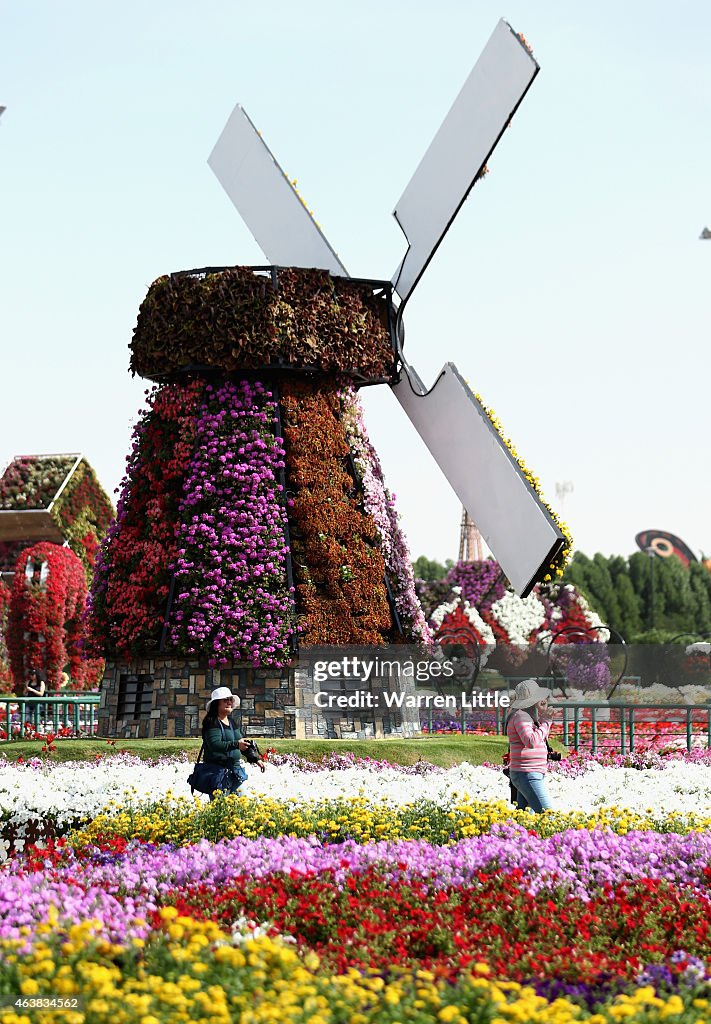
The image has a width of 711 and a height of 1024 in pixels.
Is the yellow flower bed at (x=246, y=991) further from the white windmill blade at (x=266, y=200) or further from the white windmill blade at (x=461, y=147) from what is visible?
the white windmill blade at (x=266, y=200)

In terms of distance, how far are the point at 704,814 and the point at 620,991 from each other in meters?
5.95

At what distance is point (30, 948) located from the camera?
5.52 meters

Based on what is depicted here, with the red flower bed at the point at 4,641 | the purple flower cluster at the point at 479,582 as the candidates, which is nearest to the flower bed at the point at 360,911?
the red flower bed at the point at 4,641

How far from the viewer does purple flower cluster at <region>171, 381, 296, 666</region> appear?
16641mm

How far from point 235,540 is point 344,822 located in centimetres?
723

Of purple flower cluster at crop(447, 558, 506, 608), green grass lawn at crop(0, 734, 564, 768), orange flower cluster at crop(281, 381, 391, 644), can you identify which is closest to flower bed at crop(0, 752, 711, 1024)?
green grass lawn at crop(0, 734, 564, 768)

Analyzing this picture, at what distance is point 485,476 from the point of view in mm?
17375

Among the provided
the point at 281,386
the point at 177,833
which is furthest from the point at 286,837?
the point at 281,386

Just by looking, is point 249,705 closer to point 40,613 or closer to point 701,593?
point 40,613

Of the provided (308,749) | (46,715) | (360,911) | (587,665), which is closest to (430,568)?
(587,665)

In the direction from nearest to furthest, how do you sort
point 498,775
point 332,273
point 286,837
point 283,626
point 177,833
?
point 286,837, point 177,833, point 498,775, point 283,626, point 332,273

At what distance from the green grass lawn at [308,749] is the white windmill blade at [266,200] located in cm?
701

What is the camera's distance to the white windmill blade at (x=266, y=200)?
63.2 feet

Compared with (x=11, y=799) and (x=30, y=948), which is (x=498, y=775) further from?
(x=30, y=948)
